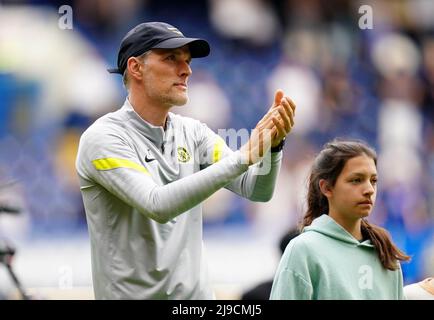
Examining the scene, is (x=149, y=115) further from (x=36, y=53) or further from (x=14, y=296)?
(x=36, y=53)

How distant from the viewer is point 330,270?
1976mm

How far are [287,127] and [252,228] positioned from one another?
2.01 metres

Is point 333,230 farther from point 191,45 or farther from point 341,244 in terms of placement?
point 191,45

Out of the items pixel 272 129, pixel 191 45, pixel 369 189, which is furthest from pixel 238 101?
pixel 272 129

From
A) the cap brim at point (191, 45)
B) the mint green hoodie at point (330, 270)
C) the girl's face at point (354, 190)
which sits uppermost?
the cap brim at point (191, 45)

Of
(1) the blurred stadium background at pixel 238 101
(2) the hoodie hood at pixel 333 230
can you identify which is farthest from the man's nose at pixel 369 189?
(1) the blurred stadium background at pixel 238 101

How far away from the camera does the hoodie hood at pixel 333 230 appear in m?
2.05

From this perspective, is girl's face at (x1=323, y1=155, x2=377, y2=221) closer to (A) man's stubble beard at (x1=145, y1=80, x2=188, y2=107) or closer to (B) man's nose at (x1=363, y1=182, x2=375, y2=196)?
(B) man's nose at (x1=363, y1=182, x2=375, y2=196)

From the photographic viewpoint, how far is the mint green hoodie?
1935 mm

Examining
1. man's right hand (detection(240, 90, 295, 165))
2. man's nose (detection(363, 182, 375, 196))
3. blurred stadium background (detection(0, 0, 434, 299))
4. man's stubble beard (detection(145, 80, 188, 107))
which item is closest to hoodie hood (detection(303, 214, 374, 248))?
man's nose (detection(363, 182, 375, 196))

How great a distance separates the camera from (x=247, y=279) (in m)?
3.68

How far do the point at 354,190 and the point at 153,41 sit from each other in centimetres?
62

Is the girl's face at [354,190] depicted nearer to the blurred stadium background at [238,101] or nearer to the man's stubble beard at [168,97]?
the man's stubble beard at [168,97]
